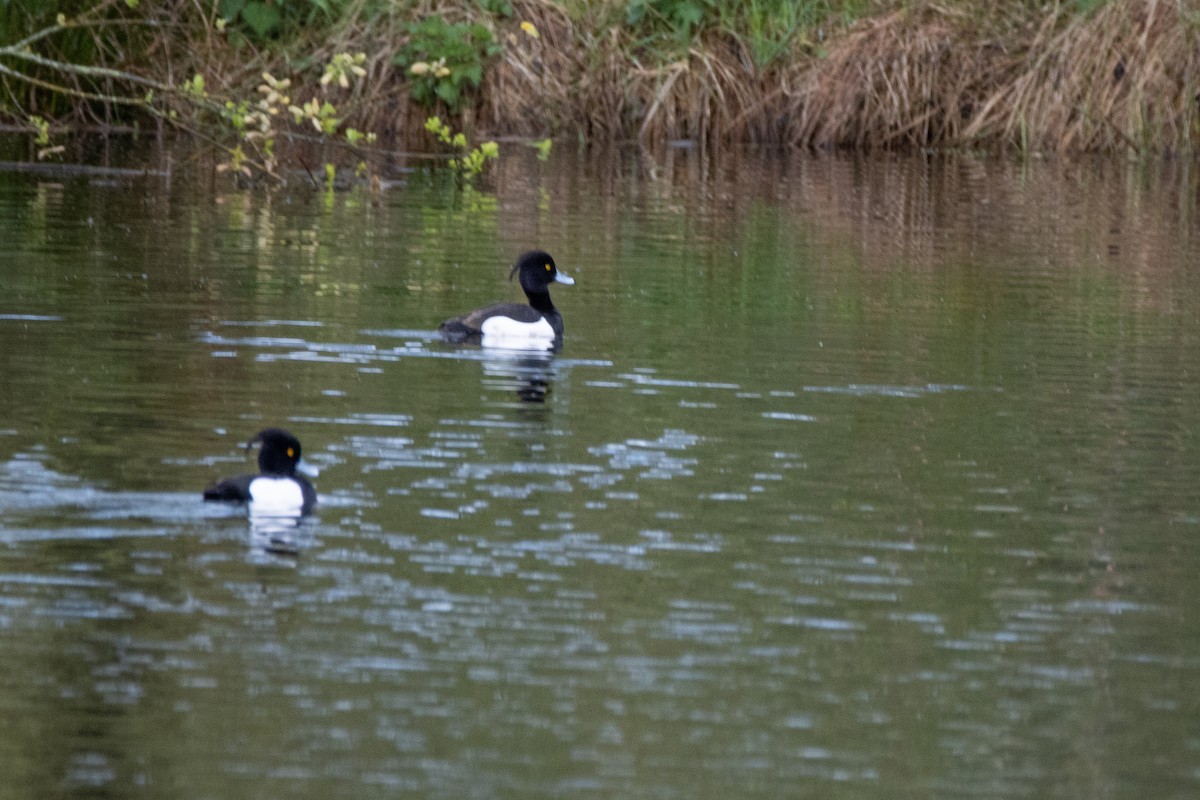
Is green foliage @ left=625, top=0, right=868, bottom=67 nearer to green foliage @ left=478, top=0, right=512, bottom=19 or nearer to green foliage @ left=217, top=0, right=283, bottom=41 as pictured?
green foliage @ left=478, top=0, right=512, bottom=19

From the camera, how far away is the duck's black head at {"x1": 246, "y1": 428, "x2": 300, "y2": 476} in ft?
29.6

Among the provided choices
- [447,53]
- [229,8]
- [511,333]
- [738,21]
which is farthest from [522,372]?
[738,21]

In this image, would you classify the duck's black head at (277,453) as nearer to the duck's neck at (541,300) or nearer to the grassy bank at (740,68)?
the duck's neck at (541,300)

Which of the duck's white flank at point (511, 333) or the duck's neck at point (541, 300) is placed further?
the duck's neck at point (541, 300)

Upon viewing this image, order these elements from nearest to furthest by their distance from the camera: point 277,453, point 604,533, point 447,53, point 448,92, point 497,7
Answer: point 604,533 < point 277,453 < point 447,53 < point 448,92 < point 497,7

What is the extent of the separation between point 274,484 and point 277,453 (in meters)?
0.15

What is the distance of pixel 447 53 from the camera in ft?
95.0

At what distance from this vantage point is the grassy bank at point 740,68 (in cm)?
2900

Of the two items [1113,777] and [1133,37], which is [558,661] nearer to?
[1113,777]

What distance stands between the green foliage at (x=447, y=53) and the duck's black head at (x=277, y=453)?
20083 mm

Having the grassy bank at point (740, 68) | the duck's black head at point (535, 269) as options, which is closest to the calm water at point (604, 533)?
the duck's black head at point (535, 269)

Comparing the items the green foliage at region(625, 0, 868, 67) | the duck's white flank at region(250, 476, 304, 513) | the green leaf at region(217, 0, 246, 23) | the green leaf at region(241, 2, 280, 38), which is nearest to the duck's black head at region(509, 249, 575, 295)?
the duck's white flank at region(250, 476, 304, 513)

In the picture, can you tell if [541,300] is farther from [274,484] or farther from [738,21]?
[738,21]

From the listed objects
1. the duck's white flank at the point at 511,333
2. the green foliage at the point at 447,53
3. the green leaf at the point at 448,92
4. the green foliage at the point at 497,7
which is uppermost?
the green foliage at the point at 497,7
